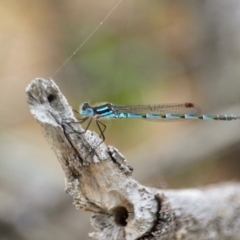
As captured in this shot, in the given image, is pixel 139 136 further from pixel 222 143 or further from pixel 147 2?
pixel 147 2

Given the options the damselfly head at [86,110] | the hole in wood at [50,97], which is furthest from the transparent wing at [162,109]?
the hole in wood at [50,97]

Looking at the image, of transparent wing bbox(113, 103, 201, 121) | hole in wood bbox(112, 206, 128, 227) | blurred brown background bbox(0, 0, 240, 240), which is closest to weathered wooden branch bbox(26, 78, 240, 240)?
hole in wood bbox(112, 206, 128, 227)

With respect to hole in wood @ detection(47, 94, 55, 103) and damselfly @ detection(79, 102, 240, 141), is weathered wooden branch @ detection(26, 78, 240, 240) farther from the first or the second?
damselfly @ detection(79, 102, 240, 141)

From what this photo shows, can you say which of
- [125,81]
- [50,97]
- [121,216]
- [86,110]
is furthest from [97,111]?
[125,81]

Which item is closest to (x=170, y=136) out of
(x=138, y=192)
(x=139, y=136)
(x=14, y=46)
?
(x=139, y=136)

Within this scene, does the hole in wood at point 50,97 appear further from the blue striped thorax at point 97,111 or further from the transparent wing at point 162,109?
the transparent wing at point 162,109

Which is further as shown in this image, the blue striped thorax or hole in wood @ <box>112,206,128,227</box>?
the blue striped thorax
